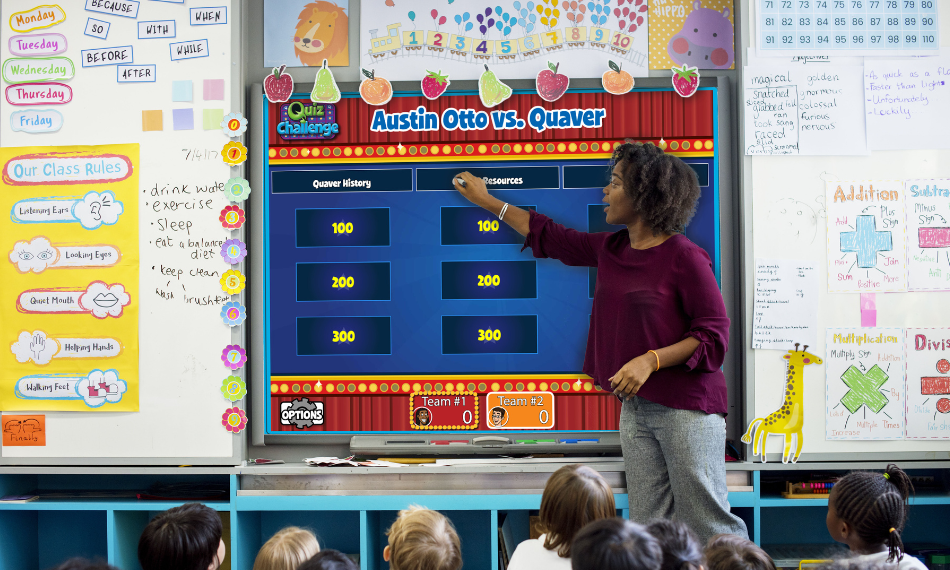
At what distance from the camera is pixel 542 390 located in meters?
2.45

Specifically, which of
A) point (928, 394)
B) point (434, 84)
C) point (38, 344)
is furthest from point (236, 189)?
point (928, 394)

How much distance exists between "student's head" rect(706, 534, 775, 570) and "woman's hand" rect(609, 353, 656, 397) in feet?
2.01

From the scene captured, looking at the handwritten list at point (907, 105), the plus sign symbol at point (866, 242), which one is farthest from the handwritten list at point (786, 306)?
the handwritten list at point (907, 105)

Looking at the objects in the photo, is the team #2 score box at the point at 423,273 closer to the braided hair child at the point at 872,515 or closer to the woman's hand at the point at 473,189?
the woman's hand at the point at 473,189

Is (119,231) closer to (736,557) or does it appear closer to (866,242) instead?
(736,557)

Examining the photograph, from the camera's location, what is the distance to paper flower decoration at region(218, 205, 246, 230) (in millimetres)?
2367

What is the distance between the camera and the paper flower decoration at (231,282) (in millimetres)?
2367

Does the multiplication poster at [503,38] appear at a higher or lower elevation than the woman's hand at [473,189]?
higher

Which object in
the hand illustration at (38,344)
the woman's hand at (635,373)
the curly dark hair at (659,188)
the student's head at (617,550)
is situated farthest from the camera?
the hand illustration at (38,344)

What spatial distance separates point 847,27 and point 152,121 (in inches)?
97.1

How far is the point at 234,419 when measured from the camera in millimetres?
2344

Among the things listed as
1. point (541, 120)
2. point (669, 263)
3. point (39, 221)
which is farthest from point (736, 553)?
point (39, 221)

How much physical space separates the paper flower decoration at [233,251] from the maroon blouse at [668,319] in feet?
4.12

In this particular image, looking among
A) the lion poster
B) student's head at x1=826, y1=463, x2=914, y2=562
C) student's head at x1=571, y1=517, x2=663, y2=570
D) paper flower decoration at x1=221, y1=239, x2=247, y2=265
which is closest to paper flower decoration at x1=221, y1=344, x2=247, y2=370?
paper flower decoration at x1=221, y1=239, x2=247, y2=265
